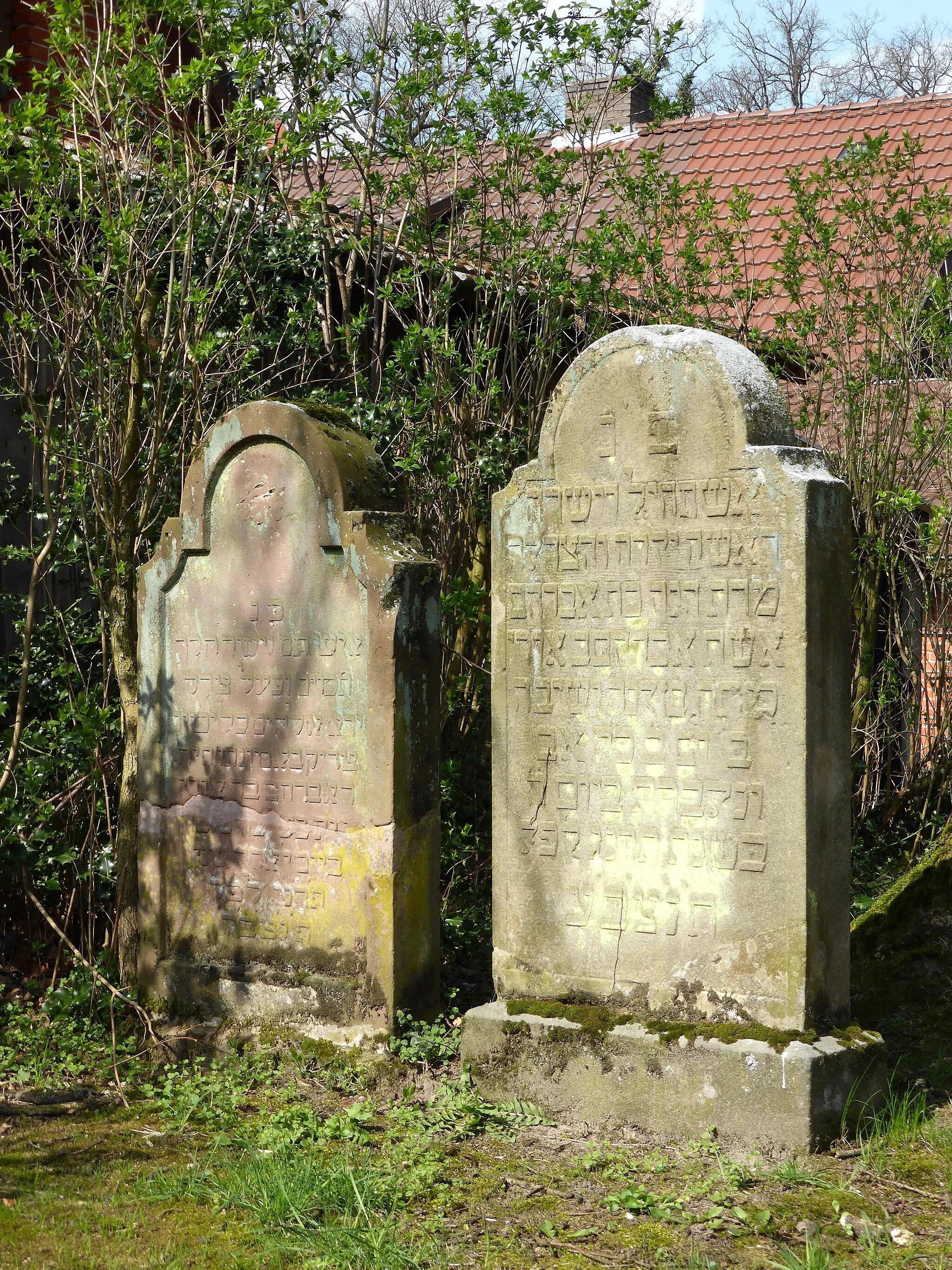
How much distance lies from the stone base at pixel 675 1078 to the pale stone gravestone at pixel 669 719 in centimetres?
1

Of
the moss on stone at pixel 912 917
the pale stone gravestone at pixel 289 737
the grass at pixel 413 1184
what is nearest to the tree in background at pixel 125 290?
the pale stone gravestone at pixel 289 737

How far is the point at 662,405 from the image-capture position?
4098 mm

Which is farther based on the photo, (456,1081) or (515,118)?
(515,118)

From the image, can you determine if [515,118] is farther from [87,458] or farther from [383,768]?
[383,768]

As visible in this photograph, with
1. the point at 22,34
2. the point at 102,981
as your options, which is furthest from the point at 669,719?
the point at 22,34

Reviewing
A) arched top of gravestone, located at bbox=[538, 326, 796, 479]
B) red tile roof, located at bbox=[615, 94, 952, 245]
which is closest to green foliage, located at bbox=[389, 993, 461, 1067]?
arched top of gravestone, located at bbox=[538, 326, 796, 479]

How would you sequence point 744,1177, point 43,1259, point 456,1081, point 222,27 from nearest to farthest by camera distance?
point 43,1259
point 744,1177
point 456,1081
point 222,27

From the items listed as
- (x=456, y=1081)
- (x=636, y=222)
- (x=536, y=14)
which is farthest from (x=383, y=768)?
(x=636, y=222)

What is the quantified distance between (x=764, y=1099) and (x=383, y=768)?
164cm

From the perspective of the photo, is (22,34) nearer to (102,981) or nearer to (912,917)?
(102,981)

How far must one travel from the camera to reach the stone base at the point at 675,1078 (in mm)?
3746

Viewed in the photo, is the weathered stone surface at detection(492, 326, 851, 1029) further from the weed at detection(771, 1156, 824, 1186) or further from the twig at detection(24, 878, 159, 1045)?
the twig at detection(24, 878, 159, 1045)

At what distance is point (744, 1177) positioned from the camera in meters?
3.61

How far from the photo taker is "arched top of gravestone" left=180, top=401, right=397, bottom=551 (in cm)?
465
